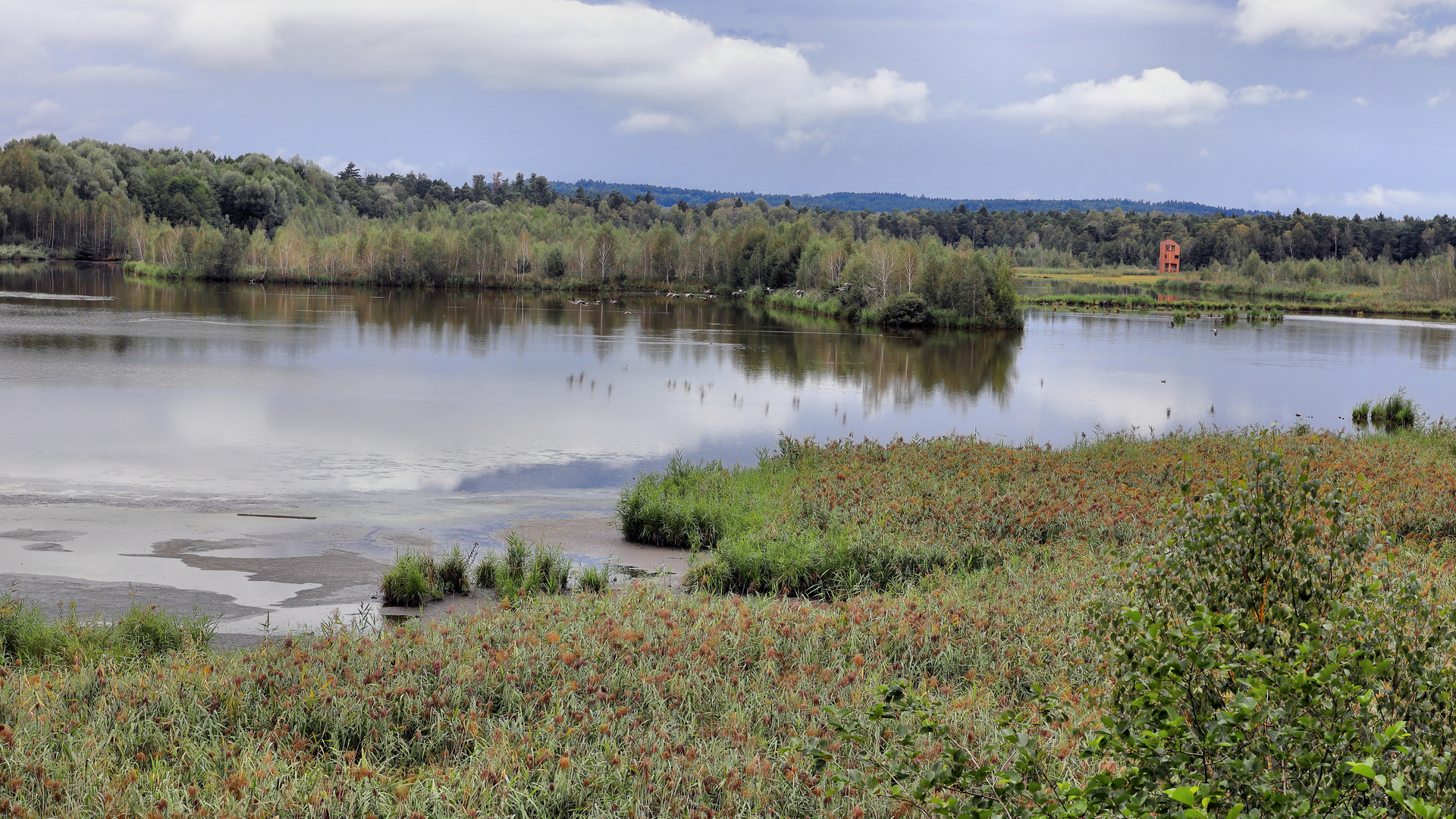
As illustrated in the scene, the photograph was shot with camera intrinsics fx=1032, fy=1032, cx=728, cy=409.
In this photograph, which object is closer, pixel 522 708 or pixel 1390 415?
pixel 522 708

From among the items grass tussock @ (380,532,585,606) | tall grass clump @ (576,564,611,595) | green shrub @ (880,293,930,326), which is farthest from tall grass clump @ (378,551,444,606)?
green shrub @ (880,293,930,326)

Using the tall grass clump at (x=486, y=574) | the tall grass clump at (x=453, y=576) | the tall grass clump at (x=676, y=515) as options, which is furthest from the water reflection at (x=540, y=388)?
the tall grass clump at (x=453, y=576)

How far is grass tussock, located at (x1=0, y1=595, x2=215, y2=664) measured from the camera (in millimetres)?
8039

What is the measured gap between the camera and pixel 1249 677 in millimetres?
4051

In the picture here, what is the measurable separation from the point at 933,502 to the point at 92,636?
967 cm

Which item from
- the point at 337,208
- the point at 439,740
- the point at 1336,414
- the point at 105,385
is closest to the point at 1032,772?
the point at 439,740

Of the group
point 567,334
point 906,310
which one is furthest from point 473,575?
point 906,310

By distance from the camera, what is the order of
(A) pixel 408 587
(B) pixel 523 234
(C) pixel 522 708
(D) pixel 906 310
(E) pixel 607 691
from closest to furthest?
1. (C) pixel 522 708
2. (E) pixel 607 691
3. (A) pixel 408 587
4. (D) pixel 906 310
5. (B) pixel 523 234

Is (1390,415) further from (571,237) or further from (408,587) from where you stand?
(571,237)

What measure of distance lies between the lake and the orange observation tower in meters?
90.4

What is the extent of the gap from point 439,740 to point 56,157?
16276cm

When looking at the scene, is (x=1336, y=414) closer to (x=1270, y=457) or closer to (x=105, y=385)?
(x=1270, y=457)

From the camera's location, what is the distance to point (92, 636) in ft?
27.7

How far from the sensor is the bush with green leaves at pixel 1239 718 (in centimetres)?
349
